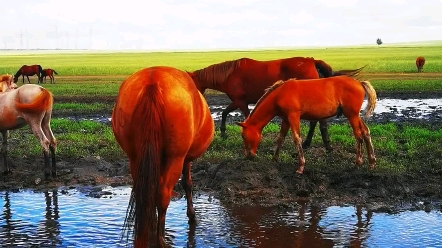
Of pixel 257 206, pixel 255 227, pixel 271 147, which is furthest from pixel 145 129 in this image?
pixel 271 147

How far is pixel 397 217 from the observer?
8.00 m

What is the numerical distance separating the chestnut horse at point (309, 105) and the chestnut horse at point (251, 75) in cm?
291

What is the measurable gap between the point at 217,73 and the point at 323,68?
8.38ft

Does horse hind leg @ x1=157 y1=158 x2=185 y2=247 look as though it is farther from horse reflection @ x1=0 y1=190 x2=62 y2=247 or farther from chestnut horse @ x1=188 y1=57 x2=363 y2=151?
chestnut horse @ x1=188 y1=57 x2=363 y2=151

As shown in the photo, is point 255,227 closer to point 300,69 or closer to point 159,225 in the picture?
point 159,225

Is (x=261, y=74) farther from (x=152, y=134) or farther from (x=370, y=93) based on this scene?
(x=152, y=134)

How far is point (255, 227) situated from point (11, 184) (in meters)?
4.87

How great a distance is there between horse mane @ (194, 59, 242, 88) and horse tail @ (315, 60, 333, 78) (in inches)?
75.3

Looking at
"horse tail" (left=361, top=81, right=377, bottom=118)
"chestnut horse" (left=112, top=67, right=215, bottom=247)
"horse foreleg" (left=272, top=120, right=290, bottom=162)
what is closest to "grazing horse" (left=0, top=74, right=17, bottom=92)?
"horse foreleg" (left=272, top=120, right=290, bottom=162)

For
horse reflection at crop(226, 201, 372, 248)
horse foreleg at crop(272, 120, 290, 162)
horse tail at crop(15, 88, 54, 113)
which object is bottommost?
horse reflection at crop(226, 201, 372, 248)

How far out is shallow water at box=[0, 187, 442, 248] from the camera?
699 centimetres

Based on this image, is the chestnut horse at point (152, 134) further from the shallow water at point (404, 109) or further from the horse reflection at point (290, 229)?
the shallow water at point (404, 109)

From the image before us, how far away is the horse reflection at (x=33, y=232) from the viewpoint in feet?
23.0

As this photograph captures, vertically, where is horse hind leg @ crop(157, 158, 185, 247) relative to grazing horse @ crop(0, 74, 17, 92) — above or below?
below
